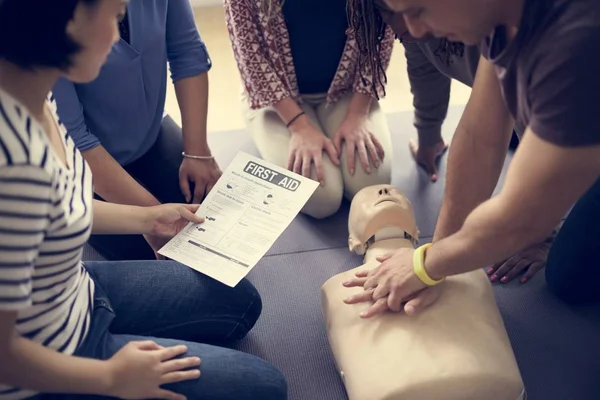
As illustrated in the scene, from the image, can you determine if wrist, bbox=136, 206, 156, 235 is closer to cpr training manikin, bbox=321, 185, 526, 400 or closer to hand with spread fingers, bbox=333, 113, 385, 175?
cpr training manikin, bbox=321, 185, 526, 400

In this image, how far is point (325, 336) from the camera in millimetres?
1289

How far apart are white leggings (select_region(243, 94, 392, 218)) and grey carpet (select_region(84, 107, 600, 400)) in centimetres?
8

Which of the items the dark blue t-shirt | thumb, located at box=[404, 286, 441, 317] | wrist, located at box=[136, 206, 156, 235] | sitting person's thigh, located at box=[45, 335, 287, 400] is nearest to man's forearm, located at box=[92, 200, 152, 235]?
wrist, located at box=[136, 206, 156, 235]

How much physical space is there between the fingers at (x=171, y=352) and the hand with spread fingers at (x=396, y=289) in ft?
1.07

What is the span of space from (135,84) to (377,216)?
1.93 ft

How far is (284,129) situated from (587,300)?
0.85 meters

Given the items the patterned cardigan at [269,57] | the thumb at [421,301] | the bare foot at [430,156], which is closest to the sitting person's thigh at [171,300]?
the thumb at [421,301]

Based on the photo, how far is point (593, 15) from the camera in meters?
0.64

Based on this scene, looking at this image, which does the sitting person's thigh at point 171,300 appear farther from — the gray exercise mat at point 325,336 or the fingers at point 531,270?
the fingers at point 531,270

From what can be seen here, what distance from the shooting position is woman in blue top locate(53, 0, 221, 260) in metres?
1.17

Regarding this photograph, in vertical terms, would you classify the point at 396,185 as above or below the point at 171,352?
below

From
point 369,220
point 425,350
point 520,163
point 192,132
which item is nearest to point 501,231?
point 520,163

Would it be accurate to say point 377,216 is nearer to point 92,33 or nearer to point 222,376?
point 222,376

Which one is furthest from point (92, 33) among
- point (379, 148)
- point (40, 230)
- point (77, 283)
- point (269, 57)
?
point (379, 148)
